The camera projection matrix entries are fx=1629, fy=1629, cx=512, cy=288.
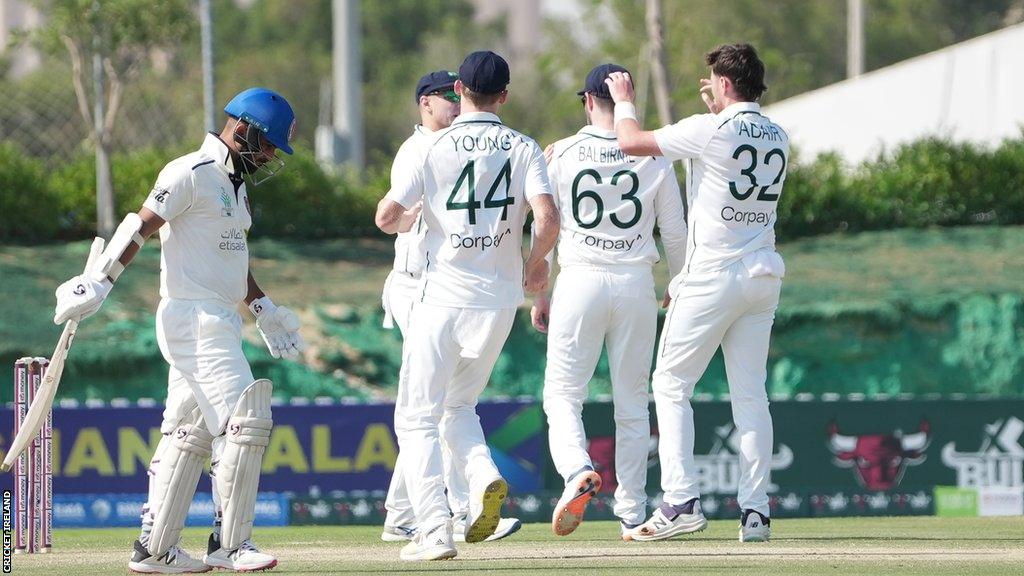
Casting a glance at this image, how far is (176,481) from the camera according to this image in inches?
239

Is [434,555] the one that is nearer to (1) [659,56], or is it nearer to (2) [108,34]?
(1) [659,56]

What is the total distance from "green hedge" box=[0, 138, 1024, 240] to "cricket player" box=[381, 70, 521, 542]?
1056 cm

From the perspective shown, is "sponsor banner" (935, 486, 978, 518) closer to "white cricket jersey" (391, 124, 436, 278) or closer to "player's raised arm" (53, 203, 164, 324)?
"white cricket jersey" (391, 124, 436, 278)

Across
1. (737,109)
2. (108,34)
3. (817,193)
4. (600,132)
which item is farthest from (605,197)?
(108,34)

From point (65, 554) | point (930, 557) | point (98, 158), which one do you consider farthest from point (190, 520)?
point (98, 158)

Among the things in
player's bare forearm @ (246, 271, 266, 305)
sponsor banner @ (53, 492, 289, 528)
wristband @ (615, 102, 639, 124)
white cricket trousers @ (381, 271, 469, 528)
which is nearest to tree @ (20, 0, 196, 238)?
sponsor banner @ (53, 492, 289, 528)

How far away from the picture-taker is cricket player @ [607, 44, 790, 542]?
704 cm

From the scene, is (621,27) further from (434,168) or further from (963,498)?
(434,168)

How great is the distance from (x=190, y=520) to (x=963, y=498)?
5.02 m

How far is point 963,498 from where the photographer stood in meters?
10.4

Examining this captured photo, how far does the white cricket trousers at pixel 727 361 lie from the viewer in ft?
23.5

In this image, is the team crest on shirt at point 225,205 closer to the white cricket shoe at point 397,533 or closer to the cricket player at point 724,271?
the cricket player at point 724,271

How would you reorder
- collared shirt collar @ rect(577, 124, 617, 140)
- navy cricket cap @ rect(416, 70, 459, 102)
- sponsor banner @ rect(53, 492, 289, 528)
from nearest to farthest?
collared shirt collar @ rect(577, 124, 617, 140) → navy cricket cap @ rect(416, 70, 459, 102) → sponsor banner @ rect(53, 492, 289, 528)

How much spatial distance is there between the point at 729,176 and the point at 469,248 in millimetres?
1272
